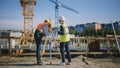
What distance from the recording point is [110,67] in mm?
6789

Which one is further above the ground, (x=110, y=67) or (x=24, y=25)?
(x=24, y=25)

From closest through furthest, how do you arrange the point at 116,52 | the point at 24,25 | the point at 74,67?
the point at 74,67, the point at 116,52, the point at 24,25

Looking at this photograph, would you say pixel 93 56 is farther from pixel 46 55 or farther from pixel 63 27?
pixel 63 27

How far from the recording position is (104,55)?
10289mm

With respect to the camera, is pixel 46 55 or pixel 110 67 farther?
pixel 46 55

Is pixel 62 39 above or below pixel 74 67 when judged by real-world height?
above

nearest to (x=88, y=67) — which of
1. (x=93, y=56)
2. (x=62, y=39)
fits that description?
(x=62, y=39)

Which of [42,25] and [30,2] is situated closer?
[42,25]

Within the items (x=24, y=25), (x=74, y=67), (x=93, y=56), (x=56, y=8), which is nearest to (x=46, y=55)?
(x=93, y=56)

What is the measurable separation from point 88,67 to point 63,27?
1.62m

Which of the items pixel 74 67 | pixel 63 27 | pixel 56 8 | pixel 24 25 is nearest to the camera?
pixel 74 67

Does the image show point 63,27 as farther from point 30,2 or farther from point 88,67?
point 30,2

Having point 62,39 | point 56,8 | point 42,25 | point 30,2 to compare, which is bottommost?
point 62,39

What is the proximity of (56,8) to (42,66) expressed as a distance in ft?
258
